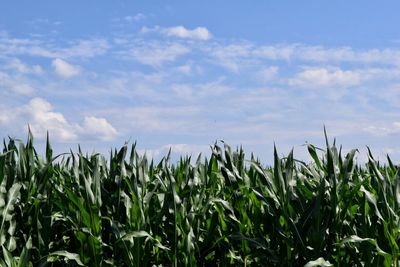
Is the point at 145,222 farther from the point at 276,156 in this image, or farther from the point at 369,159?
the point at 369,159

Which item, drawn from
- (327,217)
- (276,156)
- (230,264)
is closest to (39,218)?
(230,264)

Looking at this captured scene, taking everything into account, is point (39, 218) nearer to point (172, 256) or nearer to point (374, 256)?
point (172, 256)

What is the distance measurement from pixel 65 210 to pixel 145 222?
526mm

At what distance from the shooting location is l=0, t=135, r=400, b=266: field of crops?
3.43 metres

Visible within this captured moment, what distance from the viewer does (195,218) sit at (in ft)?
12.1

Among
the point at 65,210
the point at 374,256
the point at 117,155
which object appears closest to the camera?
the point at 374,256

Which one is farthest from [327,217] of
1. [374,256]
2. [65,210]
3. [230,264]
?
[65,210]

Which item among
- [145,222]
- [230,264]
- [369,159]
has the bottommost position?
[230,264]

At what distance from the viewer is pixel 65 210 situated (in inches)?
145

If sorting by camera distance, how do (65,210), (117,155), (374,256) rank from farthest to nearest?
(117,155)
(65,210)
(374,256)

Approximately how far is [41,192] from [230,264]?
52.8 inches

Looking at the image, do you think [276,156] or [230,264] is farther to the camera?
[230,264]

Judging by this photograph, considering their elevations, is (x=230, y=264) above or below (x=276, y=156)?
below

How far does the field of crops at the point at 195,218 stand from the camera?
343cm
